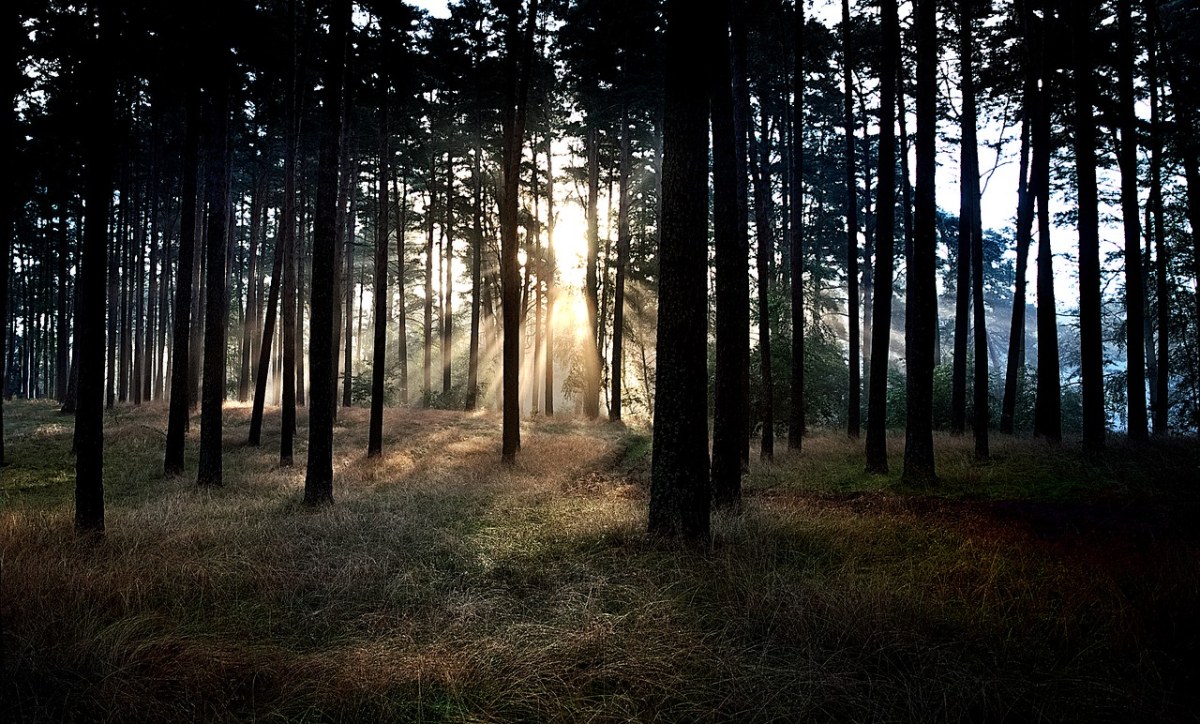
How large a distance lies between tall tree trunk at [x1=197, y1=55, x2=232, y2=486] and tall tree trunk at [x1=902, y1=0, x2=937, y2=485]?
12.9 m

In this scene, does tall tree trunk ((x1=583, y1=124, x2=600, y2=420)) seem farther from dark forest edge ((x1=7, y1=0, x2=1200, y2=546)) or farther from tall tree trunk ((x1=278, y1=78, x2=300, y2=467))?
tall tree trunk ((x1=278, y1=78, x2=300, y2=467))

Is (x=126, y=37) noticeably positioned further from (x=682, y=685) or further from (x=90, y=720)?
(x=682, y=685)

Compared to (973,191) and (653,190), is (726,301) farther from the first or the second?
(653,190)

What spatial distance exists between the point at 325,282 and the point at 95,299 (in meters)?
3.17

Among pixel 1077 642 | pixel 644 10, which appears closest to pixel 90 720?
pixel 1077 642

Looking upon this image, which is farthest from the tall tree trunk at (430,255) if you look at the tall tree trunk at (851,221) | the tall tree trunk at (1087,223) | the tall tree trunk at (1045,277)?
the tall tree trunk at (1087,223)

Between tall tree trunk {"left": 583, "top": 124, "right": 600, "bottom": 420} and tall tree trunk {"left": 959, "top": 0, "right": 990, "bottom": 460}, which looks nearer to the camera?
tall tree trunk {"left": 959, "top": 0, "right": 990, "bottom": 460}

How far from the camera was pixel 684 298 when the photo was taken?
6.25m

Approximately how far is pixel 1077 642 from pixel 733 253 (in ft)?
20.1

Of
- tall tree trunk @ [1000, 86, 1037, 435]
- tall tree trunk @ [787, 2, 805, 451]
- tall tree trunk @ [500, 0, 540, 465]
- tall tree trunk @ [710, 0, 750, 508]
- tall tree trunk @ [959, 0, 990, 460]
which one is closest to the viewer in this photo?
tall tree trunk @ [710, 0, 750, 508]

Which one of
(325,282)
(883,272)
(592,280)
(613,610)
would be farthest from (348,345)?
(613,610)

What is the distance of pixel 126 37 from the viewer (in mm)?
8719

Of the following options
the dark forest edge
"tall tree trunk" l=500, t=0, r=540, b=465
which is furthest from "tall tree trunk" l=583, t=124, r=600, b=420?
"tall tree trunk" l=500, t=0, r=540, b=465

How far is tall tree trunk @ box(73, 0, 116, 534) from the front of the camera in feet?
19.4
